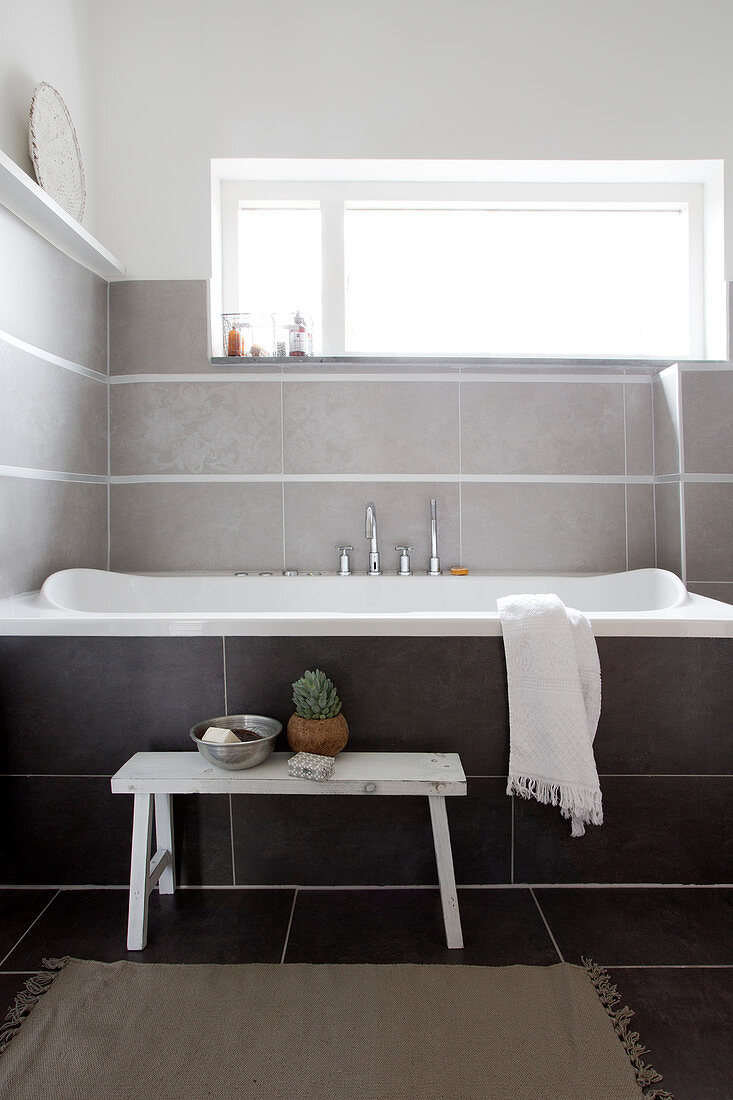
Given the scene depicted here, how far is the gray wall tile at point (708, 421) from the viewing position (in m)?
2.38

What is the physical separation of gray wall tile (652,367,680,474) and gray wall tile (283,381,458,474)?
76 cm

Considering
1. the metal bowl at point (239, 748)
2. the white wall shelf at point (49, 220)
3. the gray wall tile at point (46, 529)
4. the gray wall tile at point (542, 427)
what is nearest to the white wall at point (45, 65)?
the white wall shelf at point (49, 220)

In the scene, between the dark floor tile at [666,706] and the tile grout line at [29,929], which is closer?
the tile grout line at [29,929]

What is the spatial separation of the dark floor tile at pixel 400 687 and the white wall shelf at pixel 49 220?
54.0 inches

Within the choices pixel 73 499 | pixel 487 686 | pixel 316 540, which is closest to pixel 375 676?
pixel 487 686

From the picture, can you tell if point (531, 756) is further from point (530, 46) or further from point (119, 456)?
point (530, 46)

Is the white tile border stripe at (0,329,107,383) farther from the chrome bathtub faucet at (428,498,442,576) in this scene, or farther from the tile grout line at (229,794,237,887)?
the tile grout line at (229,794,237,887)

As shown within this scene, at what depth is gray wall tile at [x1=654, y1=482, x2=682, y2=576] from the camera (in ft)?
7.97

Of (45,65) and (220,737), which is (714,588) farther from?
(45,65)

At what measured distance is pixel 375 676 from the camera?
5.27ft

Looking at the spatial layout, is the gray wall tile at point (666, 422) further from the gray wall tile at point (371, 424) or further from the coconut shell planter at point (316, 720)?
the coconut shell planter at point (316, 720)

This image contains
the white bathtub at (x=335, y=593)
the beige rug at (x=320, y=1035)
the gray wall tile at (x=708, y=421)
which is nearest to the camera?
the beige rug at (x=320, y=1035)

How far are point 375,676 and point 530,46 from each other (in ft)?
7.94

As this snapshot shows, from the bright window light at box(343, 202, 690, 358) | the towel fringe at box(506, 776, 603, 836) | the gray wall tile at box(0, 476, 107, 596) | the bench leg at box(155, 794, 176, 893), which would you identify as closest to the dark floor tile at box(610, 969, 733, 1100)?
the towel fringe at box(506, 776, 603, 836)
